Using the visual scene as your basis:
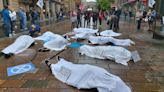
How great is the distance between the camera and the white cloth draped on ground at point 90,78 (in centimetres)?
446

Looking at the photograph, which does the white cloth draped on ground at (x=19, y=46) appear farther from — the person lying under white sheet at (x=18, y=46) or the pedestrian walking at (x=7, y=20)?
the pedestrian walking at (x=7, y=20)

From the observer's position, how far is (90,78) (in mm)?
4789

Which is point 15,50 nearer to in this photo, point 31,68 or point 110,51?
point 31,68

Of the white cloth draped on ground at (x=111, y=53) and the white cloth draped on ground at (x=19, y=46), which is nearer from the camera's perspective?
the white cloth draped on ground at (x=111, y=53)

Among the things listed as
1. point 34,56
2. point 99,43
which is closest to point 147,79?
point 34,56

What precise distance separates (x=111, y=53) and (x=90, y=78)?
3015 mm

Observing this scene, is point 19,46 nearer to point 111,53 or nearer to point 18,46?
point 18,46

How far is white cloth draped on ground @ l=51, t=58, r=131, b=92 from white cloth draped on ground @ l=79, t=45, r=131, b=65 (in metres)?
2.12

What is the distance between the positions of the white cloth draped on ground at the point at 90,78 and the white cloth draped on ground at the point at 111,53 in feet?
6.94

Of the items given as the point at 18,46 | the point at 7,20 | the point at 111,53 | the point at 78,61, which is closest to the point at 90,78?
the point at 78,61

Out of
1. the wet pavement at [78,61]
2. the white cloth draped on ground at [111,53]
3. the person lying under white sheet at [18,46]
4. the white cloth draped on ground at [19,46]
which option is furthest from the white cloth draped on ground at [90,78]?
the white cloth draped on ground at [19,46]

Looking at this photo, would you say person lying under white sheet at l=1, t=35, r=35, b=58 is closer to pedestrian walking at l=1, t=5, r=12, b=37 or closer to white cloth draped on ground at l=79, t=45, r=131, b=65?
white cloth draped on ground at l=79, t=45, r=131, b=65

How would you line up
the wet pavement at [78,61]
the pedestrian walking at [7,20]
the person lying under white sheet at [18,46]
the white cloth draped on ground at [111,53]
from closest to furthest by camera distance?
1. the wet pavement at [78,61]
2. the white cloth draped on ground at [111,53]
3. the person lying under white sheet at [18,46]
4. the pedestrian walking at [7,20]

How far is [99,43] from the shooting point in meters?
10.3
